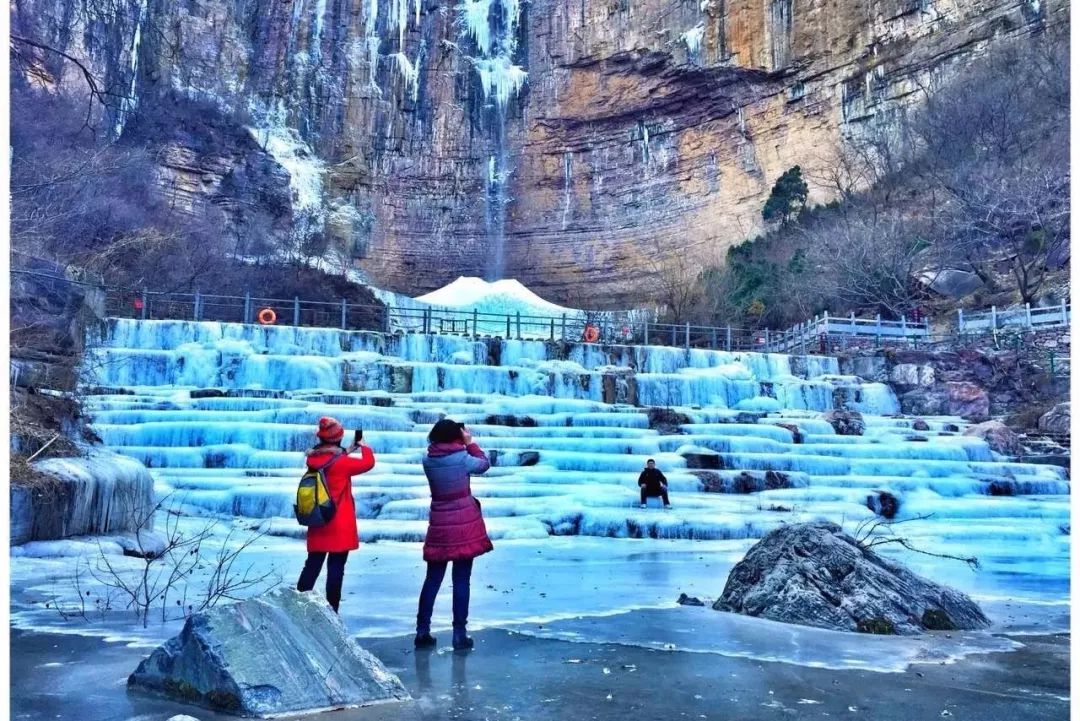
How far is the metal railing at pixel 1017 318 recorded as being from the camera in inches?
1024

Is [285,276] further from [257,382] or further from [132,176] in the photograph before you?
[257,382]

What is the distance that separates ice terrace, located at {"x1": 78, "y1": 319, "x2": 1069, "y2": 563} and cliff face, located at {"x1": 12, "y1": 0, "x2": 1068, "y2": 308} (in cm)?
1923

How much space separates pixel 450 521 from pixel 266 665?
4.18 feet

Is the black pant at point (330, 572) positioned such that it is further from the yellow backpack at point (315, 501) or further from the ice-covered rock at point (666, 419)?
the ice-covered rock at point (666, 419)

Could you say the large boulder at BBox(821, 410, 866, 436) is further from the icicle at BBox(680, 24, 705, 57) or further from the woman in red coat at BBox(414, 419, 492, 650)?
the icicle at BBox(680, 24, 705, 57)

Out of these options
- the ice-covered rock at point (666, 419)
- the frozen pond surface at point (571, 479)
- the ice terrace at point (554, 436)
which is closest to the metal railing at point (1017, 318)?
the ice terrace at point (554, 436)

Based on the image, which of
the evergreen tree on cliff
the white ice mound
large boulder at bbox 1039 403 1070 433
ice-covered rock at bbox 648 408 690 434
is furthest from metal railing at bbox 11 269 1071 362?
ice-covered rock at bbox 648 408 690 434

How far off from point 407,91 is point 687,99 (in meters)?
14.2

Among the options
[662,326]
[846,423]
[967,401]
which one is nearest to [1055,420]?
[967,401]

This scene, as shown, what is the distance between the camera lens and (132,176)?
120ft

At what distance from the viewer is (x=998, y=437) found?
17.2 m

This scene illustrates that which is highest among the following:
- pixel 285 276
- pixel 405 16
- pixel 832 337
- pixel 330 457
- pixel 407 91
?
pixel 405 16

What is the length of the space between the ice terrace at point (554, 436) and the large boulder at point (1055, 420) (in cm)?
168

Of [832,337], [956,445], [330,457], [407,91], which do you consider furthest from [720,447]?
[407,91]
